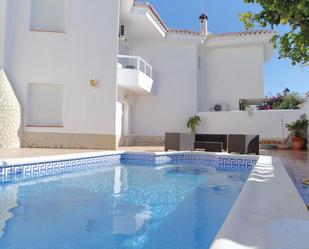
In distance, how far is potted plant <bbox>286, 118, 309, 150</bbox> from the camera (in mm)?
13945

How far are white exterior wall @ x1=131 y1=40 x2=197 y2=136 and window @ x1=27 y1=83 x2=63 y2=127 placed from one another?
5907 mm

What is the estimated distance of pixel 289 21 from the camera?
3.37 m

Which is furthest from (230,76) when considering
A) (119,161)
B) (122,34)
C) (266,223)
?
(266,223)

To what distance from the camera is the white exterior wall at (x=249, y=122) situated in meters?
15.7

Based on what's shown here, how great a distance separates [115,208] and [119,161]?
606cm

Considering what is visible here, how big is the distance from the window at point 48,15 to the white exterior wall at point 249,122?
936cm

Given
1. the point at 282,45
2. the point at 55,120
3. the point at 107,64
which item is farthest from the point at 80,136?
the point at 282,45

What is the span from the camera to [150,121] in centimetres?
1808

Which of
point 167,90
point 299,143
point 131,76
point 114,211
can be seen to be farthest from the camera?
point 167,90

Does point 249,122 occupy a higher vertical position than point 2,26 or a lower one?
lower

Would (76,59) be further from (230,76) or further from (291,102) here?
(291,102)

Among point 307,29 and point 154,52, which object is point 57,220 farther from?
point 154,52

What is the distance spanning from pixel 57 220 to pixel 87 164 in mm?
5445

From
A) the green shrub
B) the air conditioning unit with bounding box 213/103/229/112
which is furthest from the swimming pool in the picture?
the air conditioning unit with bounding box 213/103/229/112
